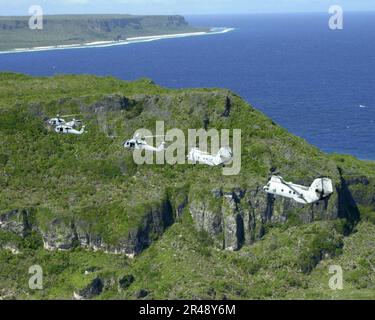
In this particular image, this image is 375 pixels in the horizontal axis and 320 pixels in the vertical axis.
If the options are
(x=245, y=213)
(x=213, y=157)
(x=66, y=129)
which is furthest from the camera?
(x=66, y=129)

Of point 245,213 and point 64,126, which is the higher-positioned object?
point 64,126

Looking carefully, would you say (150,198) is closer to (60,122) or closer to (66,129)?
(66,129)

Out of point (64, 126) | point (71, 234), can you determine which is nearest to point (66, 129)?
point (64, 126)

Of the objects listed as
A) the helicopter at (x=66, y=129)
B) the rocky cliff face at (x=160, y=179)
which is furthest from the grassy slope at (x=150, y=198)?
the helicopter at (x=66, y=129)

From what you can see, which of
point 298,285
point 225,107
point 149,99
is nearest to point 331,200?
point 298,285

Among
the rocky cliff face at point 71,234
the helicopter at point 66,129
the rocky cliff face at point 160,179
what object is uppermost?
the helicopter at point 66,129

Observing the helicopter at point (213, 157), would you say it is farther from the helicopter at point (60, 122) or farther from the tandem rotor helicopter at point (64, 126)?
the helicopter at point (60, 122)
